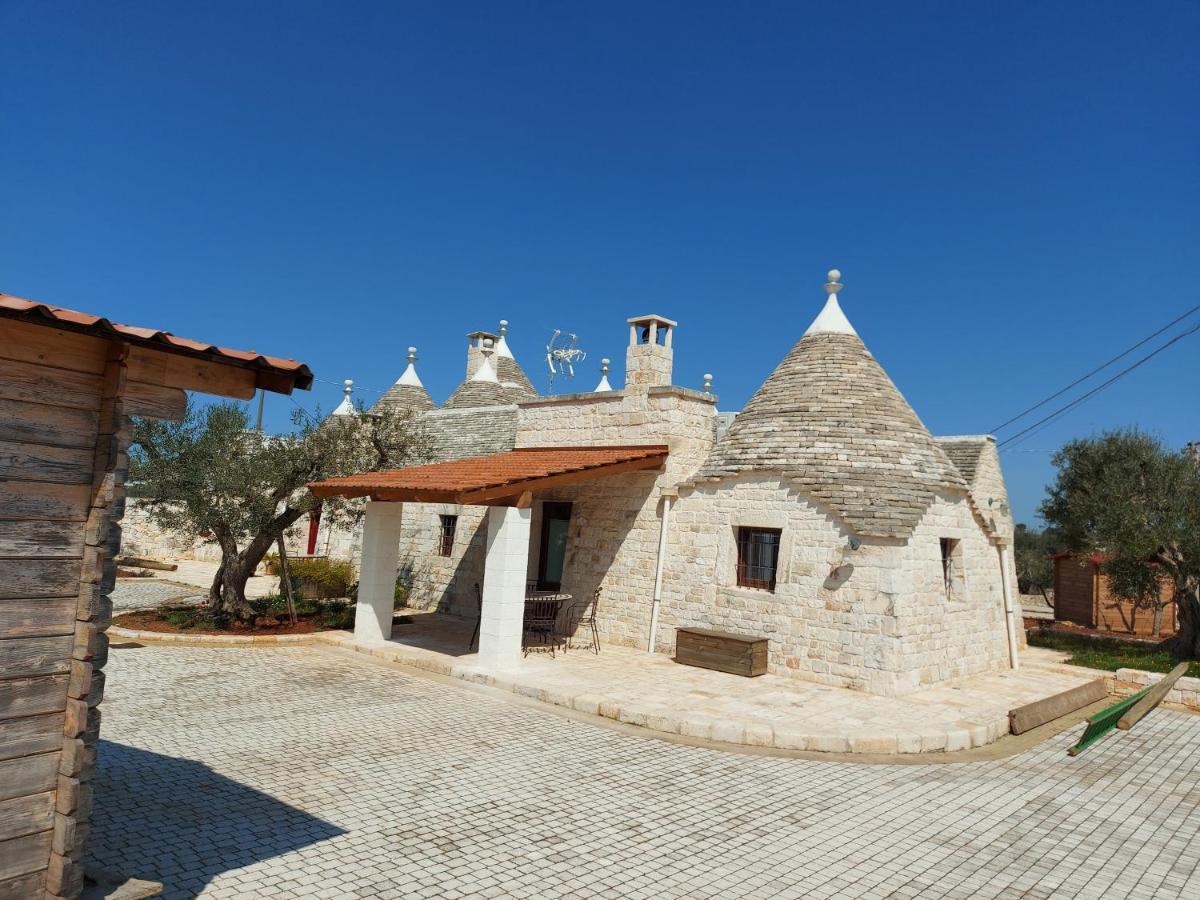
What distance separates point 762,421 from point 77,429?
32.0ft

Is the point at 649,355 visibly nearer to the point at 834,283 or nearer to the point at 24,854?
the point at 834,283

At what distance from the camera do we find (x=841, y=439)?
10.9 metres

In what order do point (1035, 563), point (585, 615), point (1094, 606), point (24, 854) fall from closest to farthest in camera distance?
point (24, 854), point (585, 615), point (1094, 606), point (1035, 563)

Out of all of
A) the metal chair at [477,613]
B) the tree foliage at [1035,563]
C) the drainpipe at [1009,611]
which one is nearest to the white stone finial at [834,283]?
the drainpipe at [1009,611]

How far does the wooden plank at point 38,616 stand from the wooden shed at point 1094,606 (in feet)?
75.9

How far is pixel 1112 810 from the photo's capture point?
618cm

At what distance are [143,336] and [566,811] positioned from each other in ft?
13.9

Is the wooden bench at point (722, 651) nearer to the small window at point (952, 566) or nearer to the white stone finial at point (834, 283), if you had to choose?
the small window at point (952, 566)

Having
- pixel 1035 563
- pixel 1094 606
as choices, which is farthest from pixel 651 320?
pixel 1035 563

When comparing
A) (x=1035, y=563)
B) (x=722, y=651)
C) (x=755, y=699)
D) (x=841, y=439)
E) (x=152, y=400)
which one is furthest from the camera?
(x=1035, y=563)

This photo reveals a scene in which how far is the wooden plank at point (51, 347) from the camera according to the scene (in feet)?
10.7

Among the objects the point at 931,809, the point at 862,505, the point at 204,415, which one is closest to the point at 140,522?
the point at 204,415

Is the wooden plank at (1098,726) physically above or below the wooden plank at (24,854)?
below

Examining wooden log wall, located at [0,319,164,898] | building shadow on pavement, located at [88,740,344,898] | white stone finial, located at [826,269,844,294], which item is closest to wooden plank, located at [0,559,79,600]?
wooden log wall, located at [0,319,164,898]
